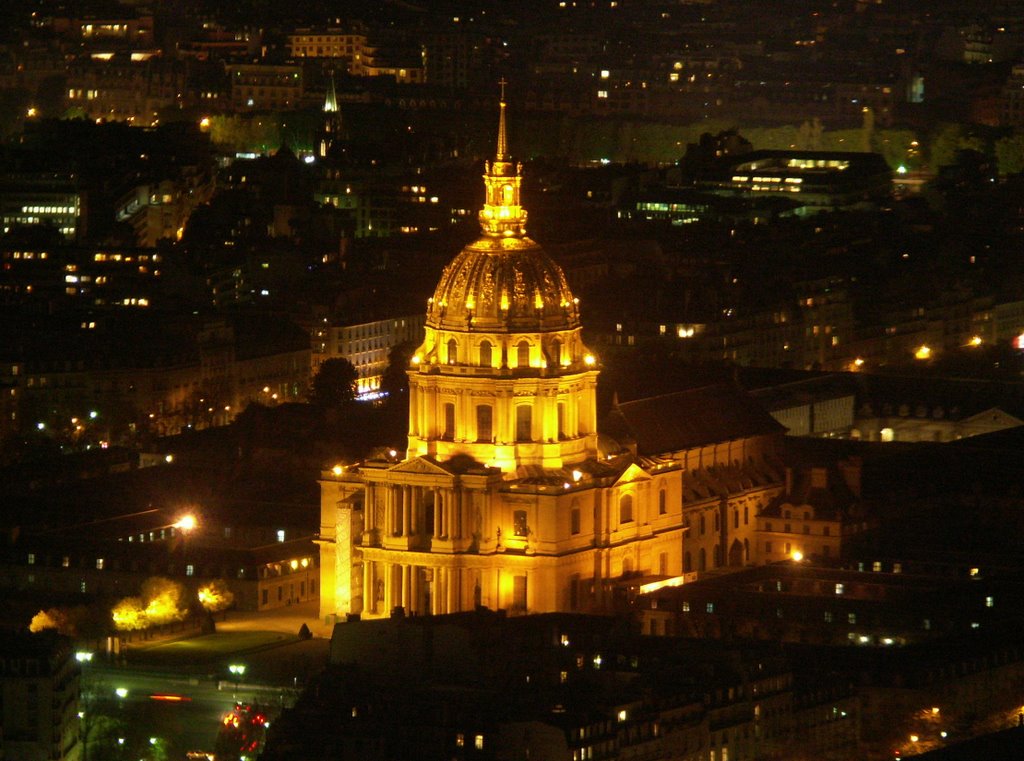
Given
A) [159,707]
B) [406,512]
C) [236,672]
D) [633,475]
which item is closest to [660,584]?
[633,475]

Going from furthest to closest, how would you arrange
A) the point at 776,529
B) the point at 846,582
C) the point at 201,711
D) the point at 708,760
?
the point at 776,529 → the point at 846,582 → the point at 201,711 → the point at 708,760

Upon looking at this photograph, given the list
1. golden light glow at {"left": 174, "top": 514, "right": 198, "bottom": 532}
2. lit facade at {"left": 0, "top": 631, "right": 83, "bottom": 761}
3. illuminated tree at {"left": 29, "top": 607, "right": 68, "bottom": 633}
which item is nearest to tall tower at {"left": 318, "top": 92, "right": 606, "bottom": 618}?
golden light glow at {"left": 174, "top": 514, "right": 198, "bottom": 532}

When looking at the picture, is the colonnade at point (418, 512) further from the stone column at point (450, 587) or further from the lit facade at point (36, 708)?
the lit facade at point (36, 708)

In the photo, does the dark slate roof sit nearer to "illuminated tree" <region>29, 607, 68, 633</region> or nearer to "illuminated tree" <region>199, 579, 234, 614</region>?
"illuminated tree" <region>199, 579, 234, 614</region>

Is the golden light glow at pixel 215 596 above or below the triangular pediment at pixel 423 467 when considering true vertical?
below

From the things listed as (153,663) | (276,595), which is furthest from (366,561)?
(153,663)

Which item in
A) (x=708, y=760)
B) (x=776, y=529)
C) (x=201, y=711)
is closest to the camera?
(x=708, y=760)

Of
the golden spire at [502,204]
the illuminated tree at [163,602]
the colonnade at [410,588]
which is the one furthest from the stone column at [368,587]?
the golden spire at [502,204]

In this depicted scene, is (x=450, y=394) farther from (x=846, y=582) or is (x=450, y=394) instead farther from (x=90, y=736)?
(x=90, y=736)
